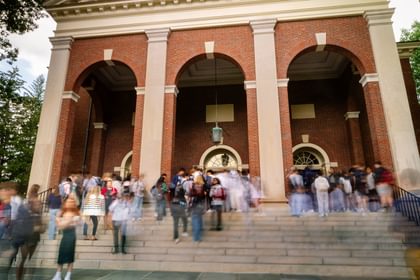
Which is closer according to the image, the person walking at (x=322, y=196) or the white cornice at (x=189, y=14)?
the person walking at (x=322, y=196)

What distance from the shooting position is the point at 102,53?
1354cm

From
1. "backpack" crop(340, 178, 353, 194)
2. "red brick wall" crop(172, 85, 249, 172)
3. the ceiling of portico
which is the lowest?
"backpack" crop(340, 178, 353, 194)

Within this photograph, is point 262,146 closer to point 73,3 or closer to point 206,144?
point 206,144

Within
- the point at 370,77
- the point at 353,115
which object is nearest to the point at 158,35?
the point at 370,77

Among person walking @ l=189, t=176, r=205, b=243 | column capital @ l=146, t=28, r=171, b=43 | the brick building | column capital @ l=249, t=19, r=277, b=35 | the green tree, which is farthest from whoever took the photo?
the green tree

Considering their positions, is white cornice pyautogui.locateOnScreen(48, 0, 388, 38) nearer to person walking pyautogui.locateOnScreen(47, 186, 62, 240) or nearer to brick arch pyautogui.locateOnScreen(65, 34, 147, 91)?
brick arch pyautogui.locateOnScreen(65, 34, 147, 91)

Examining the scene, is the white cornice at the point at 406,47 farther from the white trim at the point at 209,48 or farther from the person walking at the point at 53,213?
the person walking at the point at 53,213

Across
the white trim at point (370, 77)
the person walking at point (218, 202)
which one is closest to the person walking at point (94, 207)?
the person walking at point (218, 202)

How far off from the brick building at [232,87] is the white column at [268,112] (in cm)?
4

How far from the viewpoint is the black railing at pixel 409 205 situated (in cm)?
827

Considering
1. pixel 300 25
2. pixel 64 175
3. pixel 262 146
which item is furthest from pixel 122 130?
pixel 300 25

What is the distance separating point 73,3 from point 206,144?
9.71 m

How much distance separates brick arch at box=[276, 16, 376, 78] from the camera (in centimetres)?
1204

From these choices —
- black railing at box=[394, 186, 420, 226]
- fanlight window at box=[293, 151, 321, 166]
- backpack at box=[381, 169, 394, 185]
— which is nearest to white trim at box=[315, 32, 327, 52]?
fanlight window at box=[293, 151, 321, 166]
